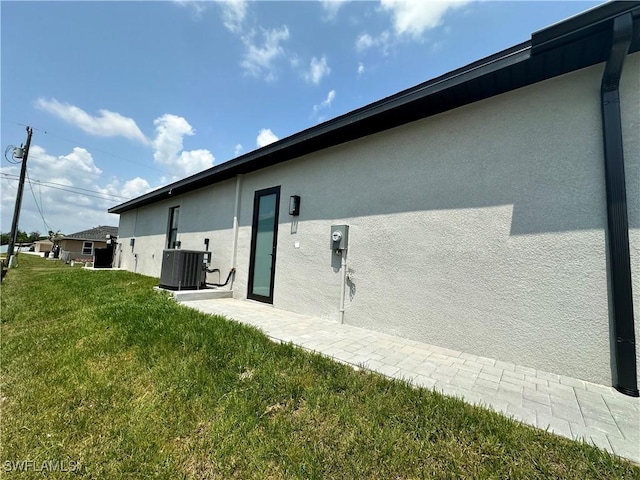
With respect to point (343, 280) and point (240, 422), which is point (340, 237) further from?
point (240, 422)

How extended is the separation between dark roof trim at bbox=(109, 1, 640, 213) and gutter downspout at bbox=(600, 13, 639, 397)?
16 cm

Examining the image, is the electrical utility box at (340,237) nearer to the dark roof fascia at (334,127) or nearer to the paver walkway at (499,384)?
the paver walkway at (499,384)

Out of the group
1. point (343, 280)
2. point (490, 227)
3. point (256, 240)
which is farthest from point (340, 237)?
point (256, 240)

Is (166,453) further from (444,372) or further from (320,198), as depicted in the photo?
(320,198)

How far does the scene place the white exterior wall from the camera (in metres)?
2.62

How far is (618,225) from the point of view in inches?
95.9

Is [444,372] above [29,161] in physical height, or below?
below

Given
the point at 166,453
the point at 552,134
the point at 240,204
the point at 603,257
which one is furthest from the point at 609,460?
the point at 240,204

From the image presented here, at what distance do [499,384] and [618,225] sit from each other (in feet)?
5.83

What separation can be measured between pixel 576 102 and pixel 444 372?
3.05 meters

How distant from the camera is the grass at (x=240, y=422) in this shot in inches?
60.2

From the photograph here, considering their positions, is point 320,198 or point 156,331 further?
point 320,198

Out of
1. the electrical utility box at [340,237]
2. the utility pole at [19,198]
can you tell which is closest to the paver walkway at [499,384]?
the electrical utility box at [340,237]

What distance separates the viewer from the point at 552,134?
288cm
